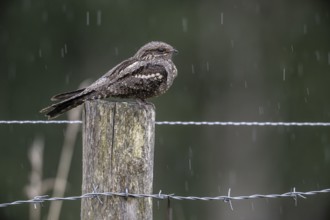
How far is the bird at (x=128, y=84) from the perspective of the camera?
4832 mm

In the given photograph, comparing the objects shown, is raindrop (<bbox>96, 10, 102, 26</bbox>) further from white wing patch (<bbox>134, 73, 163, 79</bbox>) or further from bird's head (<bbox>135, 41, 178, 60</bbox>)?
white wing patch (<bbox>134, 73, 163, 79</bbox>)

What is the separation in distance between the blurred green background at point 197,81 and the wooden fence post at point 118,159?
373 inches

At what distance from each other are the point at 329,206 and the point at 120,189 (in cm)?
1152

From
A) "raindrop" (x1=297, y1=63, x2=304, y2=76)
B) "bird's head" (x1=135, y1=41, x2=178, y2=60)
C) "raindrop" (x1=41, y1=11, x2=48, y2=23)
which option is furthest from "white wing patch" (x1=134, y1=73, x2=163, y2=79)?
"raindrop" (x1=41, y1=11, x2=48, y2=23)

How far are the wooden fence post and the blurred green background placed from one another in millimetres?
9485

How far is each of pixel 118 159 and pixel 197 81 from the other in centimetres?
1060

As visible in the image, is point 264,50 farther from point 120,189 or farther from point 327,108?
point 120,189

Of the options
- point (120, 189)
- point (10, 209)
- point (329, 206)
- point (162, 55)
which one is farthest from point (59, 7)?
point (120, 189)

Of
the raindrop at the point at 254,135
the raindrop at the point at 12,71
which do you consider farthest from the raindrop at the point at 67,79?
the raindrop at the point at 254,135

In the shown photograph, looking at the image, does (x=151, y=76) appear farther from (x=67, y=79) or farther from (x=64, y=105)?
(x=67, y=79)

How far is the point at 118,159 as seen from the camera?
3906 millimetres

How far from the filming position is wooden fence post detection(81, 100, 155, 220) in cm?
390

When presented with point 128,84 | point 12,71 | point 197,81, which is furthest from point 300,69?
point 128,84

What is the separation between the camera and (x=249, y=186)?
13062mm
